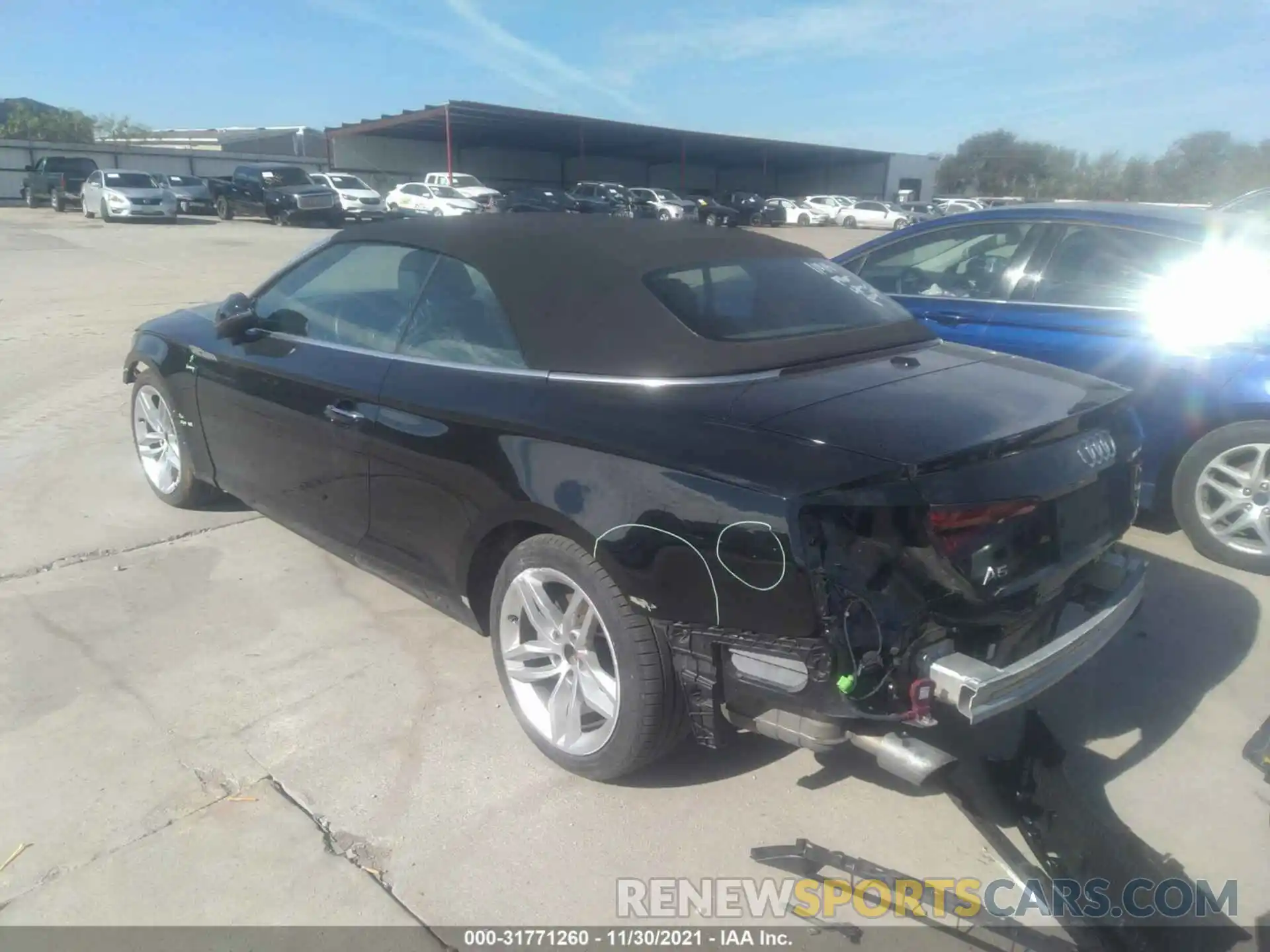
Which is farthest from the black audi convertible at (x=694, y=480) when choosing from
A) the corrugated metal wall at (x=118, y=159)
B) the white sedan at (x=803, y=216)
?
the white sedan at (x=803, y=216)

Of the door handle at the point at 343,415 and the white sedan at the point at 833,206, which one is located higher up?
the white sedan at the point at 833,206

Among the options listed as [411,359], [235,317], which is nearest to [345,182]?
[235,317]

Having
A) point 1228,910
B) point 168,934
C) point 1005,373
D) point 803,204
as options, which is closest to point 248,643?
point 168,934

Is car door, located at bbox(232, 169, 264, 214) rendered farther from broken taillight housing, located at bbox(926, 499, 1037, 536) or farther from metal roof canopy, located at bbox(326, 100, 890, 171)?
broken taillight housing, located at bbox(926, 499, 1037, 536)

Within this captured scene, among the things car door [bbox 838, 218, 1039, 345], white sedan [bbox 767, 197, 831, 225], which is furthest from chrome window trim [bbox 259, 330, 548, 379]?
white sedan [bbox 767, 197, 831, 225]

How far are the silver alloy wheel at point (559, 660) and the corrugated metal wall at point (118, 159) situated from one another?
42.4m

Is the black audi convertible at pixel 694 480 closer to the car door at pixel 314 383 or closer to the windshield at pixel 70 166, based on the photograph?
the car door at pixel 314 383

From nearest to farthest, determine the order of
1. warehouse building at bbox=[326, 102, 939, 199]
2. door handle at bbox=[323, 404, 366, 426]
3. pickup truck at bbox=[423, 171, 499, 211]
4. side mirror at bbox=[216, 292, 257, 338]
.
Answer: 1. door handle at bbox=[323, 404, 366, 426]
2. side mirror at bbox=[216, 292, 257, 338]
3. pickup truck at bbox=[423, 171, 499, 211]
4. warehouse building at bbox=[326, 102, 939, 199]

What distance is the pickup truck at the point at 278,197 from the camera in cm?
3017

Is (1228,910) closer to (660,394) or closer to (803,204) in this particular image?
(660,394)

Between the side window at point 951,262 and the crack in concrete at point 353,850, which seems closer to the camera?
the crack in concrete at point 353,850

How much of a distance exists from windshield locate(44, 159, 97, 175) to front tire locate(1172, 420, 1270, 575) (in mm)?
37993

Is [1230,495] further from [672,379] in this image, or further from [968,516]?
[672,379]

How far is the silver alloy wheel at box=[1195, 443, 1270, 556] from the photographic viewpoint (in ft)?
14.0
